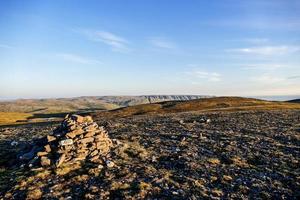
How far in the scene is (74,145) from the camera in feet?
81.8

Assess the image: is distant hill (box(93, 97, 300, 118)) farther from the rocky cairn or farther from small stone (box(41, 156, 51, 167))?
small stone (box(41, 156, 51, 167))

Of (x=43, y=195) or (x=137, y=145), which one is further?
(x=137, y=145)

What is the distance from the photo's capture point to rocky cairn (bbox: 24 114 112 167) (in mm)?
23203

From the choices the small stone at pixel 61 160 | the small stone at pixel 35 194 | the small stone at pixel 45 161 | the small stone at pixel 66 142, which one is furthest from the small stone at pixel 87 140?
the small stone at pixel 35 194

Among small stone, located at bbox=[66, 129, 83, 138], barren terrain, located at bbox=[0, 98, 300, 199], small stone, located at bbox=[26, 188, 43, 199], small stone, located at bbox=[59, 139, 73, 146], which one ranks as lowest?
small stone, located at bbox=[26, 188, 43, 199]

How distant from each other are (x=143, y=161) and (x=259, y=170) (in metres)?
8.20

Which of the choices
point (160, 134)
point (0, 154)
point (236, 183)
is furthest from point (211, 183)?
point (0, 154)

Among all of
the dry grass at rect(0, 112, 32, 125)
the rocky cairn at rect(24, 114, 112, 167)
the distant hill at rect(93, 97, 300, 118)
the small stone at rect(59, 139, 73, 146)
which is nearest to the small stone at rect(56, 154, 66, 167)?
the rocky cairn at rect(24, 114, 112, 167)

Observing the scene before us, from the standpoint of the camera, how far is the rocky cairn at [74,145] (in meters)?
23.2

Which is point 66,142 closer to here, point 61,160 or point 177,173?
point 61,160

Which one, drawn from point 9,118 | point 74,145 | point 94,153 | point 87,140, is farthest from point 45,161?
point 9,118

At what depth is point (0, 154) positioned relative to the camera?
2912cm

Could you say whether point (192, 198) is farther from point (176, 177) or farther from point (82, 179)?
point (82, 179)

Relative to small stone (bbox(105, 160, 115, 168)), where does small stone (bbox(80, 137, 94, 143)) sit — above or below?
above
